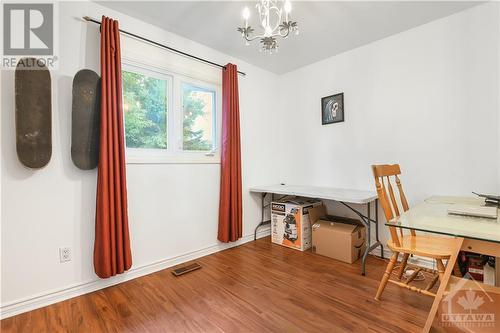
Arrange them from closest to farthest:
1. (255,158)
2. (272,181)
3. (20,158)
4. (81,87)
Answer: (20,158), (81,87), (255,158), (272,181)

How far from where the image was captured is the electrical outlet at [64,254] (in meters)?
1.76

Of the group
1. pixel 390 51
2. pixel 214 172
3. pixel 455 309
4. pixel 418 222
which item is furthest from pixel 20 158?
pixel 390 51

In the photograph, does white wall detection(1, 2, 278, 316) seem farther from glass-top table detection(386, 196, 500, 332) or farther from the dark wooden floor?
glass-top table detection(386, 196, 500, 332)

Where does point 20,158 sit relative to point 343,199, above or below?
above

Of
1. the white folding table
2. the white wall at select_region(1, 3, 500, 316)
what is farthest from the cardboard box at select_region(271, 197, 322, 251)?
the white wall at select_region(1, 3, 500, 316)

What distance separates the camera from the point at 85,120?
1809mm

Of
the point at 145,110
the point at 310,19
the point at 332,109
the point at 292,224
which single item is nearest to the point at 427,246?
the point at 292,224

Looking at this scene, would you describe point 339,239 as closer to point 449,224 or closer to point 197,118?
point 449,224

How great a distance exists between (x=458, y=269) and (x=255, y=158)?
2244mm

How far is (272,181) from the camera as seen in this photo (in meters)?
3.39

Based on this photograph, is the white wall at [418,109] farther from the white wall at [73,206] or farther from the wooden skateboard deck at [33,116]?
the wooden skateboard deck at [33,116]

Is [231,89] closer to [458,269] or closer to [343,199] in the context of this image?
[343,199]

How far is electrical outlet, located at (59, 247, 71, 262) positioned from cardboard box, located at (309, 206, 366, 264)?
2.27 m

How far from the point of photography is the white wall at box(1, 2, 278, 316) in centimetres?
158
